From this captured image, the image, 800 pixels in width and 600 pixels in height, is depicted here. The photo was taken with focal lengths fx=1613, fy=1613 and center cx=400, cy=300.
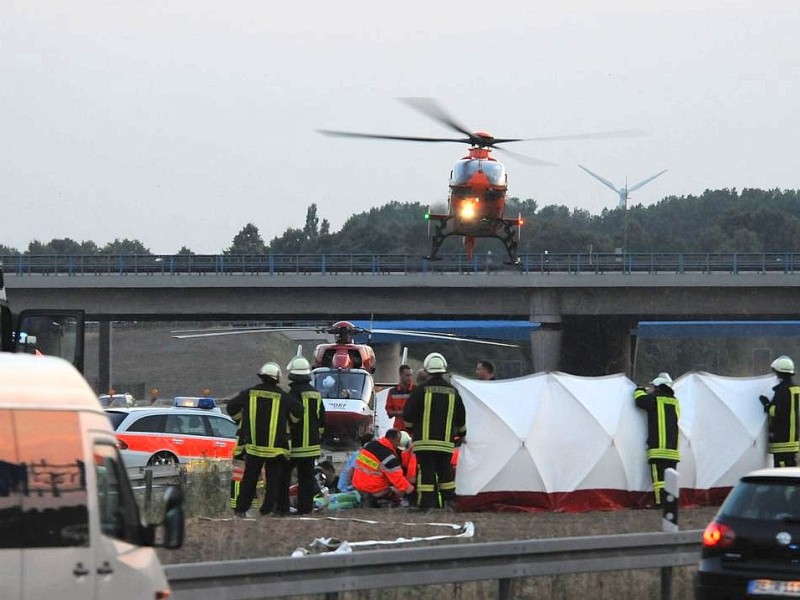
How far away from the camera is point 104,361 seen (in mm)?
84875

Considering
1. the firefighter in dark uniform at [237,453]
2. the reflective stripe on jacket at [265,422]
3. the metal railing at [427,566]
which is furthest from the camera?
the firefighter in dark uniform at [237,453]

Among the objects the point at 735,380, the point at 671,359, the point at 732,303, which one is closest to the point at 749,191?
the point at 671,359

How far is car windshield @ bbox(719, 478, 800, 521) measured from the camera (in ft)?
36.6

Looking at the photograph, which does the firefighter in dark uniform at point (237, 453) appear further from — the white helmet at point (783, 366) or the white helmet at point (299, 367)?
the white helmet at point (783, 366)

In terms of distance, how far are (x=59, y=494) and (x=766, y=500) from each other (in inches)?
234

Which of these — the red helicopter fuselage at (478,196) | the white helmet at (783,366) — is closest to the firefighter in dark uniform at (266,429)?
the white helmet at (783,366)

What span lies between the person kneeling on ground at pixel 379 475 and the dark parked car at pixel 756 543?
7.33m

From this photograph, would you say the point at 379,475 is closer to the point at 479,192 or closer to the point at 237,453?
the point at 237,453

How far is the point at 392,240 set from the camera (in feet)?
447

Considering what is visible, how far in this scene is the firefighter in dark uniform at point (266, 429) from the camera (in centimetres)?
1689

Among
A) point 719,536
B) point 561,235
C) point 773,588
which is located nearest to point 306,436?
point 719,536

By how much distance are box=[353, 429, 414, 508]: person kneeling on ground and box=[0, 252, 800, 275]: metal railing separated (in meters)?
42.6

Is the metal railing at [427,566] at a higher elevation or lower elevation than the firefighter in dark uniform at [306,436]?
lower

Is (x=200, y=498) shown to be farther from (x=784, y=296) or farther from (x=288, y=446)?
(x=784, y=296)
